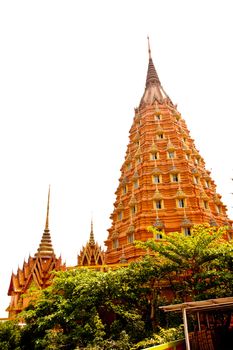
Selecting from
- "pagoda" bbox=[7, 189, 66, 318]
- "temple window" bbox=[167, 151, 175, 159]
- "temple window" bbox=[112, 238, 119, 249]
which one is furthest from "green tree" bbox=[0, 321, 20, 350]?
"temple window" bbox=[167, 151, 175, 159]

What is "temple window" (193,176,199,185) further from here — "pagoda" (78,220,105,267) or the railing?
the railing

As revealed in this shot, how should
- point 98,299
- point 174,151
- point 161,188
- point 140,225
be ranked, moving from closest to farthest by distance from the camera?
point 98,299 < point 140,225 < point 161,188 < point 174,151

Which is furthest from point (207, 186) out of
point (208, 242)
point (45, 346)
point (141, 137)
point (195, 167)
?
point (45, 346)

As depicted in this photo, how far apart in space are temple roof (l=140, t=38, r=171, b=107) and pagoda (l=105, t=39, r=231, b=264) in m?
1.27

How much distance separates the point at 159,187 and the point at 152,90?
1495cm

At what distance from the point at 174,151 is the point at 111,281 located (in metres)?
15.3

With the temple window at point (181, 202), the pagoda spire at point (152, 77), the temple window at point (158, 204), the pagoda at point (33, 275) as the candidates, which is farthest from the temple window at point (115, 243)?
the pagoda spire at point (152, 77)

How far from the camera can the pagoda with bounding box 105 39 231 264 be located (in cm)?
2356

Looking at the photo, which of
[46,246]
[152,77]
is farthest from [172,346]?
[152,77]

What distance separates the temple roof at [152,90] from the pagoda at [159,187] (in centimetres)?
127

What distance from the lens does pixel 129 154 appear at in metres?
31.0

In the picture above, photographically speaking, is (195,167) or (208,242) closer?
(208,242)

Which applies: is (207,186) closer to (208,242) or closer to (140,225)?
(140,225)

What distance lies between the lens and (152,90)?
118 ft
